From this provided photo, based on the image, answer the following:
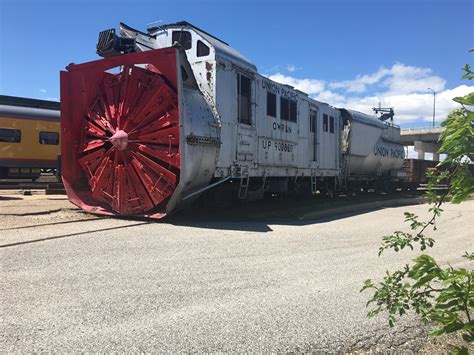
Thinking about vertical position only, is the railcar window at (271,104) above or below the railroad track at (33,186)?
above

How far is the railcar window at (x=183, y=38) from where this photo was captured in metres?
11.1

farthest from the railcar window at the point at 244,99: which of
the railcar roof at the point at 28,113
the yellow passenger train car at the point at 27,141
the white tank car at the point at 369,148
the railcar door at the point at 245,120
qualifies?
the railcar roof at the point at 28,113

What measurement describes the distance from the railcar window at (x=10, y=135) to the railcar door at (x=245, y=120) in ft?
48.6

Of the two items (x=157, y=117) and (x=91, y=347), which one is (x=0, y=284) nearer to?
(x=91, y=347)

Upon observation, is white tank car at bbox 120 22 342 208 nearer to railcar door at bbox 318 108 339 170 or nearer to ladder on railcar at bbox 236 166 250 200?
ladder on railcar at bbox 236 166 250 200

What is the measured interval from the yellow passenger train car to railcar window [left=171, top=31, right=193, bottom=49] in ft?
44.2

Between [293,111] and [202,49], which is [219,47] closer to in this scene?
[202,49]

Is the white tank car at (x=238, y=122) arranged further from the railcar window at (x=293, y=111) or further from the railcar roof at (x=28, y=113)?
the railcar roof at (x=28, y=113)

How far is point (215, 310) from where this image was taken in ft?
14.2

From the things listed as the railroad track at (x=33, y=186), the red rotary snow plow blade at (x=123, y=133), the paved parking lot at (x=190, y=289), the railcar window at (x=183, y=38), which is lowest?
the paved parking lot at (x=190, y=289)

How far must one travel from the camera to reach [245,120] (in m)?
11.7

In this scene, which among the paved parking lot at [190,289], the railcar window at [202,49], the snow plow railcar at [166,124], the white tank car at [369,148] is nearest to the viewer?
the paved parking lot at [190,289]

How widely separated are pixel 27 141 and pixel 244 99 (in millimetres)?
14790

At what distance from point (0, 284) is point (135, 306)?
1770 mm
